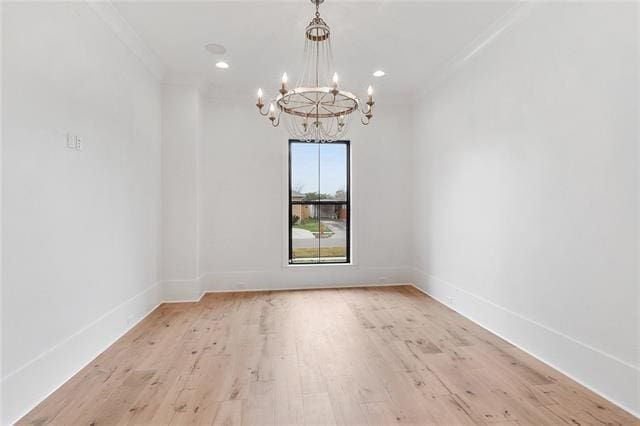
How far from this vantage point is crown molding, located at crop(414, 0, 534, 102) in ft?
9.00

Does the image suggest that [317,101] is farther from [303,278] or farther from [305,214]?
[303,278]

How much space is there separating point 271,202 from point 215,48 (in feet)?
7.00

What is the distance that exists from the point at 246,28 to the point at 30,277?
2.70 metres

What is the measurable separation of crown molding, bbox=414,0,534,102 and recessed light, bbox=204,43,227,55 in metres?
2.59

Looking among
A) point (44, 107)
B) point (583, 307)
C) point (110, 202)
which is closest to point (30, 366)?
point (110, 202)

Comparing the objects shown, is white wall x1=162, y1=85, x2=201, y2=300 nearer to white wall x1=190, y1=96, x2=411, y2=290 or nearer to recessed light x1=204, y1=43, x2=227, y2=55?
white wall x1=190, y1=96, x2=411, y2=290

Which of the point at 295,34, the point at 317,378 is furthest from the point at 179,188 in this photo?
the point at 317,378

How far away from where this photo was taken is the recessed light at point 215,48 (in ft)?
11.2

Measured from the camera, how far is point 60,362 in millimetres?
2215

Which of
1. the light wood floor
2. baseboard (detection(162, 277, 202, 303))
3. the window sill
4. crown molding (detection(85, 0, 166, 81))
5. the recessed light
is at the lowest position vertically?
the light wood floor

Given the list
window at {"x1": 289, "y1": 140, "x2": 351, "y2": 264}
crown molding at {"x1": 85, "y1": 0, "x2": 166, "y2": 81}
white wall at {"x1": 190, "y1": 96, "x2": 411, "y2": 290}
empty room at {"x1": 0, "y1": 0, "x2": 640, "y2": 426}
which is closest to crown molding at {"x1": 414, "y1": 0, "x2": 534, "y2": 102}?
empty room at {"x1": 0, "y1": 0, "x2": 640, "y2": 426}

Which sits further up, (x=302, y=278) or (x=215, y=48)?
(x=215, y=48)

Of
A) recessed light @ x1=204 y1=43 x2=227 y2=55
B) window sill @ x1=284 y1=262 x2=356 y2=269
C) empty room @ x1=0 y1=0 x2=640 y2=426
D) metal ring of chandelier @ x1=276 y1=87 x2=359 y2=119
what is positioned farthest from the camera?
window sill @ x1=284 y1=262 x2=356 y2=269

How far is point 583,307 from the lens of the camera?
7.43ft
